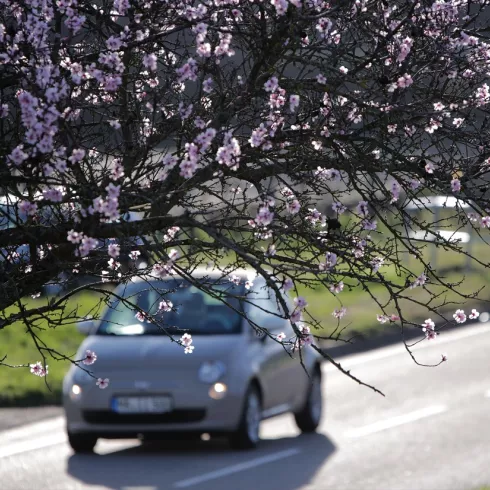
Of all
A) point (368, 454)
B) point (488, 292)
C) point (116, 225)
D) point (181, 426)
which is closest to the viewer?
point (116, 225)

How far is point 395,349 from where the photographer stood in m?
22.7

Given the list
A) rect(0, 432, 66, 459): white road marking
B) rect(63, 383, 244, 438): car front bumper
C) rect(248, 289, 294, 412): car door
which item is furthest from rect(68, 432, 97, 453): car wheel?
rect(248, 289, 294, 412): car door

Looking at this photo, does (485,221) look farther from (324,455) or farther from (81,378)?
(324,455)

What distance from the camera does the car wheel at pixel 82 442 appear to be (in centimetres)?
1375

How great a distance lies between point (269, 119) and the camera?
259 inches

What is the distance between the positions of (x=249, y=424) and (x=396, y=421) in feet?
9.99

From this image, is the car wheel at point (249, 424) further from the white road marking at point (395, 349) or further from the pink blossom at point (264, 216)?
the pink blossom at point (264, 216)

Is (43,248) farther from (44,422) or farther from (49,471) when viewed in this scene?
(44,422)

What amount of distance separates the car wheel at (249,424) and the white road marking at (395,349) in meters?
6.33

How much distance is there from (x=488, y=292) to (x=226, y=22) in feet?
72.4

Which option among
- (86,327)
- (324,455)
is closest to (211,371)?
(86,327)

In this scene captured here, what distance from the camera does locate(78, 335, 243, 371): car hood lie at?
43.5 feet

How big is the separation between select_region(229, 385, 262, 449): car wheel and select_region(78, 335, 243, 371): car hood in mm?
469

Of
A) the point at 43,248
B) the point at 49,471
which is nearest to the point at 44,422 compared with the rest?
the point at 49,471
